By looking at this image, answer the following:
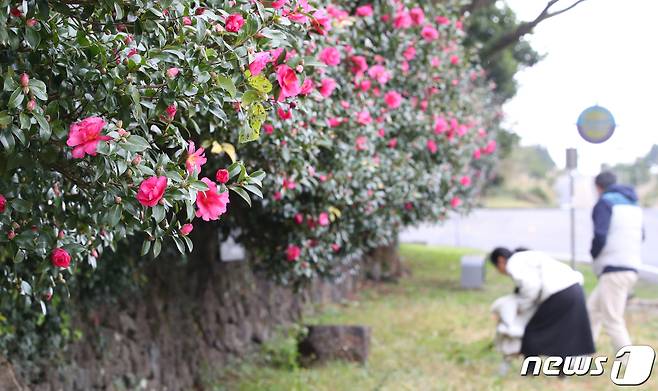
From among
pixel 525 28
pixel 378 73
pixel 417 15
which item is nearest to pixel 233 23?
pixel 378 73

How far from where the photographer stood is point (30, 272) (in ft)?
12.4

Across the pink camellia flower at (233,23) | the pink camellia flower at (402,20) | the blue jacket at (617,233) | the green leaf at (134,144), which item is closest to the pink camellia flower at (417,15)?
A: the pink camellia flower at (402,20)

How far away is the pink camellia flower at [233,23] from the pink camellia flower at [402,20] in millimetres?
4134

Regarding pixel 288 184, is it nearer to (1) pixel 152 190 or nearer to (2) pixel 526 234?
(1) pixel 152 190

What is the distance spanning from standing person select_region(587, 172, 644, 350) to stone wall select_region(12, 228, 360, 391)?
11.3 feet

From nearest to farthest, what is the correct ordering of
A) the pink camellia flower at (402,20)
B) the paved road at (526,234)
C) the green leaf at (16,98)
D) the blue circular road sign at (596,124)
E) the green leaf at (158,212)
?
the green leaf at (16,98) → the green leaf at (158,212) → the pink camellia flower at (402,20) → the blue circular road sign at (596,124) → the paved road at (526,234)

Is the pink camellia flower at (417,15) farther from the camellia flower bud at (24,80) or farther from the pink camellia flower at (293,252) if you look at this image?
the camellia flower bud at (24,80)

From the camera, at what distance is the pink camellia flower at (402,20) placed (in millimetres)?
6391

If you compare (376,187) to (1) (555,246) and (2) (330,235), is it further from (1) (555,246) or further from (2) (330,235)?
(1) (555,246)

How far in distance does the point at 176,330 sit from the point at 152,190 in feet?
15.5

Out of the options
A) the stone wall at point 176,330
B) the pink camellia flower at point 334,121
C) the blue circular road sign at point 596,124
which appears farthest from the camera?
the blue circular road sign at point 596,124

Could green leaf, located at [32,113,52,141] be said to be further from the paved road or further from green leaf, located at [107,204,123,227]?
the paved road

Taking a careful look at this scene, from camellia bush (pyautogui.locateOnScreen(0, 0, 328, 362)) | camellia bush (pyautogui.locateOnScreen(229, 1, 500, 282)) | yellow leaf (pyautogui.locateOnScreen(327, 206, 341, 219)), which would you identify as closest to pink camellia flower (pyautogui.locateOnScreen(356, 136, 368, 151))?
camellia bush (pyautogui.locateOnScreen(229, 1, 500, 282))

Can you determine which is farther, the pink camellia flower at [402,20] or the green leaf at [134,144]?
the pink camellia flower at [402,20]
